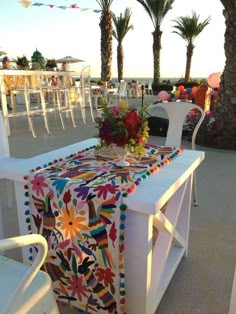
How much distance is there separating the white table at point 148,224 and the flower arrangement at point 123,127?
0.22 meters

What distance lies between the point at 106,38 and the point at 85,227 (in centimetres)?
1253

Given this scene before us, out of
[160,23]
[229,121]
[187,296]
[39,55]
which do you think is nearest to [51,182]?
[187,296]

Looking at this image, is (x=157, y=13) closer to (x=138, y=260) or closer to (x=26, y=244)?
(x=138, y=260)

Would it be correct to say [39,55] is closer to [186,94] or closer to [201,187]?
[186,94]

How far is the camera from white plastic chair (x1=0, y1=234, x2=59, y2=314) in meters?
0.93

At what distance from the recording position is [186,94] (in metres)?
10.8

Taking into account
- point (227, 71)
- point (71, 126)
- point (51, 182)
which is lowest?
point (71, 126)

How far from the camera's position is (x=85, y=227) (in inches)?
54.7

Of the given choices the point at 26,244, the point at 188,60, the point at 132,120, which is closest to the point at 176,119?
the point at 132,120

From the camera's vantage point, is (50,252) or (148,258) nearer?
(148,258)

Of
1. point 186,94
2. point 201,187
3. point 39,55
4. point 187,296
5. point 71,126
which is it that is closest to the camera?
point 187,296

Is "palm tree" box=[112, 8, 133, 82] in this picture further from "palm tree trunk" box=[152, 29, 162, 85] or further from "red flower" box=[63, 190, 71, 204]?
"red flower" box=[63, 190, 71, 204]

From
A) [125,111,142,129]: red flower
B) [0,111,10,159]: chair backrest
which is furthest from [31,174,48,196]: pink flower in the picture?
[0,111,10,159]: chair backrest

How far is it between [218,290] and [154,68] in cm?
1729
